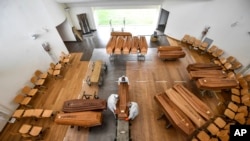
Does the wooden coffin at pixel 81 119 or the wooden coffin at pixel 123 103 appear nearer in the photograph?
the wooden coffin at pixel 81 119

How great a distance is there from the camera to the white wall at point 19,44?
222 inches

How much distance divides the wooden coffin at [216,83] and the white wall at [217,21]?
2.29 meters

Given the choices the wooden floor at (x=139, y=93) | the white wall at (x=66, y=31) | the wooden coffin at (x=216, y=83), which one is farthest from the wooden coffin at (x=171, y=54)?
the white wall at (x=66, y=31)

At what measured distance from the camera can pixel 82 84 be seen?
7234 mm

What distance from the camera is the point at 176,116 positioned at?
4.78m

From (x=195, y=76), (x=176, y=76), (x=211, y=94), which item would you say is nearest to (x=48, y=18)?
(x=176, y=76)

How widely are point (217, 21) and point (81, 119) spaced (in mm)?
9403

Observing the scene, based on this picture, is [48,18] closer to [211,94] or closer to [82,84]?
[82,84]

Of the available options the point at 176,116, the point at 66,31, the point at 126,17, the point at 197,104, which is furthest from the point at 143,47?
the point at 66,31

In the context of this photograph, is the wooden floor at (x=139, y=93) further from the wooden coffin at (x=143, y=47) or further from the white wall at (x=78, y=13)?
the white wall at (x=78, y=13)

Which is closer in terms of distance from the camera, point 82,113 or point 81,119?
point 81,119

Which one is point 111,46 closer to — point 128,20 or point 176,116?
point 176,116

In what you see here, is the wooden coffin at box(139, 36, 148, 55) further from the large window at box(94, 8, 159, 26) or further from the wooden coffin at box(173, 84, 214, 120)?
the large window at box(94, 8, 159, 26)

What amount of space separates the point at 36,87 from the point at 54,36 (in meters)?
3.37
